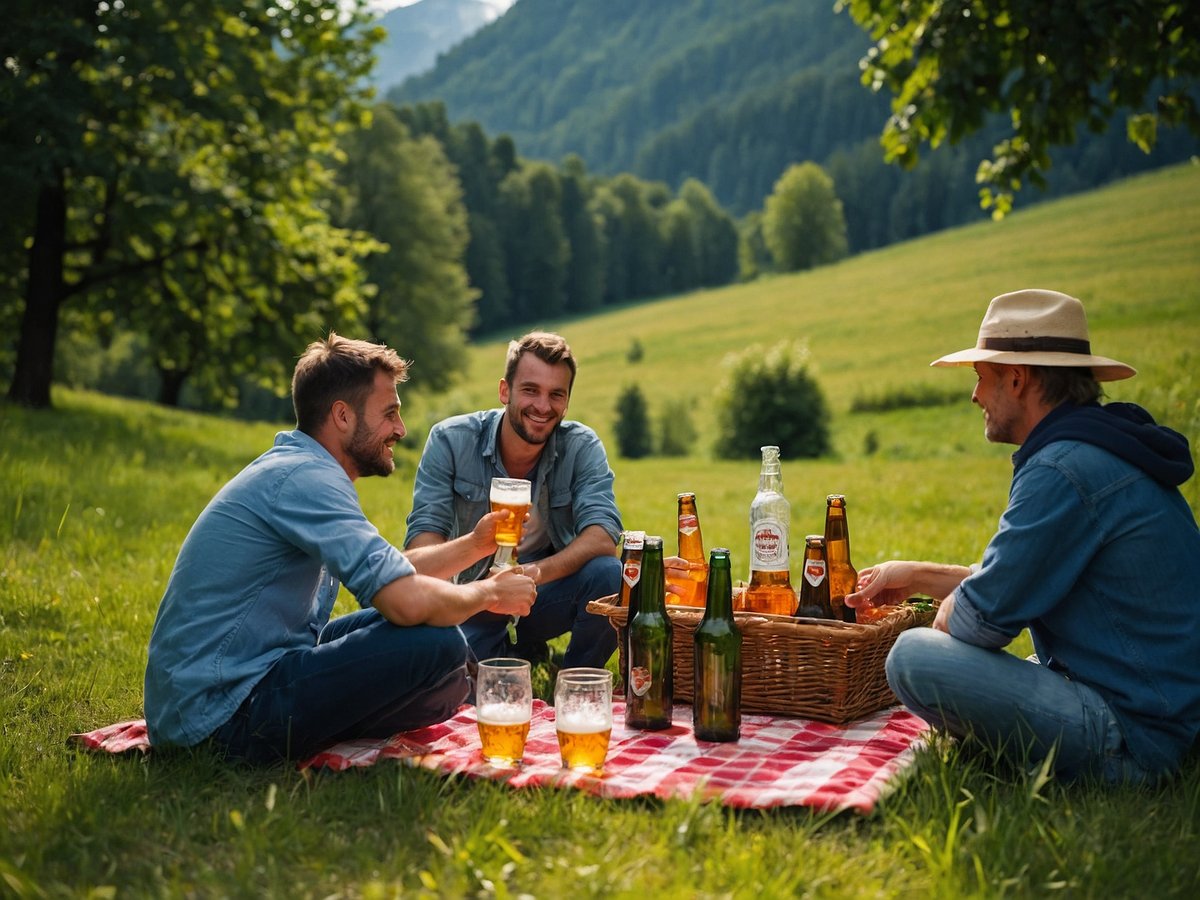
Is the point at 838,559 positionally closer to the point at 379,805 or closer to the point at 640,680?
the point at 640,680

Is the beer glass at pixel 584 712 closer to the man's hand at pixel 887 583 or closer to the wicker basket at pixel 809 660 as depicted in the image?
the wicker basket at pixel 809 660

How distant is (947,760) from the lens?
14.0 ft

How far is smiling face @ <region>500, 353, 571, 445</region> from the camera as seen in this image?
19.5 feet

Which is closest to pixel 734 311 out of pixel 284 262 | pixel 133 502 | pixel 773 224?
pixel 773 224

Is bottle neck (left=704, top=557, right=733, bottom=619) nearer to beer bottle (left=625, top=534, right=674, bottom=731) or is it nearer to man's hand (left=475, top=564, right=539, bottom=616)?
beer bottle (left=625, top=534, right=674, bottom=731)

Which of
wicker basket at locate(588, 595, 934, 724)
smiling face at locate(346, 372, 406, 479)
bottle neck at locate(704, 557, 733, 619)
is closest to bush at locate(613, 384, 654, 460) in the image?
wicker basket at locate(588, 595, 934, 724)

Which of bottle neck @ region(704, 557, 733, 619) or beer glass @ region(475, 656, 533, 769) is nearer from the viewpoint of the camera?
beer glass @ region(475, 656, 533, 769)

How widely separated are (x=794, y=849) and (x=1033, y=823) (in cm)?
88

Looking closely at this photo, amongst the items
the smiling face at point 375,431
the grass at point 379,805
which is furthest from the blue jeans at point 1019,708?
the smiling face at point 375,431

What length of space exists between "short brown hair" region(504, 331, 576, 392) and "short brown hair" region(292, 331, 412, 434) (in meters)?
1.30

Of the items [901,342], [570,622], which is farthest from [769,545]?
[901,342]

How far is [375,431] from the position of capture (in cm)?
475

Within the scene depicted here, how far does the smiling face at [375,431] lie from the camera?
4727 millimetres

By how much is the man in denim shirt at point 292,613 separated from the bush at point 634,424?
2622 cm
